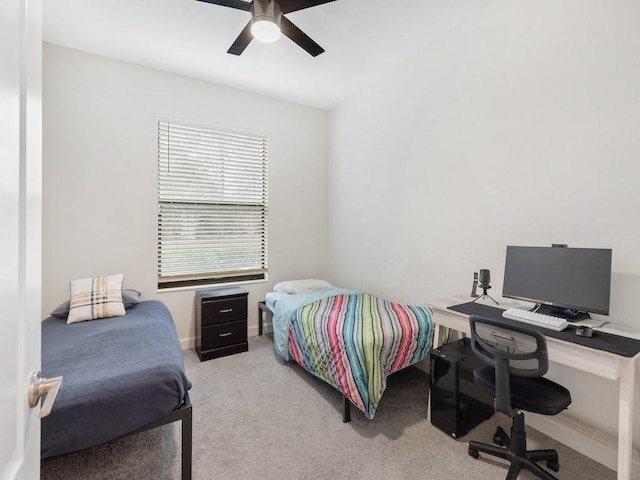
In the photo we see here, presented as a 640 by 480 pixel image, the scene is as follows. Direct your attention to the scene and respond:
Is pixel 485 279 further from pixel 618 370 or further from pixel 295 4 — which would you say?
pixel 295 4

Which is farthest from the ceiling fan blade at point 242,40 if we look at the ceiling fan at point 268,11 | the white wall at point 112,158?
the white wall at point 112,158

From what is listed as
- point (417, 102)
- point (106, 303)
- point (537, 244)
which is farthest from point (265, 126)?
point (537, 244)

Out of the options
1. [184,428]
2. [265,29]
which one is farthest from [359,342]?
[265,29]

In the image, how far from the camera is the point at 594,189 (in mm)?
1829

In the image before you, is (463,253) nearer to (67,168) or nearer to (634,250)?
(634,250)

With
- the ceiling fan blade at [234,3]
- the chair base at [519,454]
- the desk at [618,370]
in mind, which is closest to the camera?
the desk at [618,370]

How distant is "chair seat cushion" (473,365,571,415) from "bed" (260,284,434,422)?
59 centimetres

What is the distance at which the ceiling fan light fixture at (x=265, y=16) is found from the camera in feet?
6.28

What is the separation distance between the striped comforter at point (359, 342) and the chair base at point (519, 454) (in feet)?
2.19

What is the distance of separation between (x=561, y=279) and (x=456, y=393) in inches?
38.3

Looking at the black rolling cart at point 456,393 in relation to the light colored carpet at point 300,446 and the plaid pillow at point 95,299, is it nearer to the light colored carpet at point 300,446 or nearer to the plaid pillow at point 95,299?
the light colored carpet at point 300,446

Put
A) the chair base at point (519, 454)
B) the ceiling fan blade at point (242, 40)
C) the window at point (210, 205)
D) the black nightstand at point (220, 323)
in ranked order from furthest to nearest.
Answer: the window at point (210, 205) < the black nightstand at point (220, 323) < the ceiling fan blade at point (242, 40) < the chair base at point (519, 454)

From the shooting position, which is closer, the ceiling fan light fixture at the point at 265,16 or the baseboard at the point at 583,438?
the baseboard at the point at 583,438

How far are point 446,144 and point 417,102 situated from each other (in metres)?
0.58
